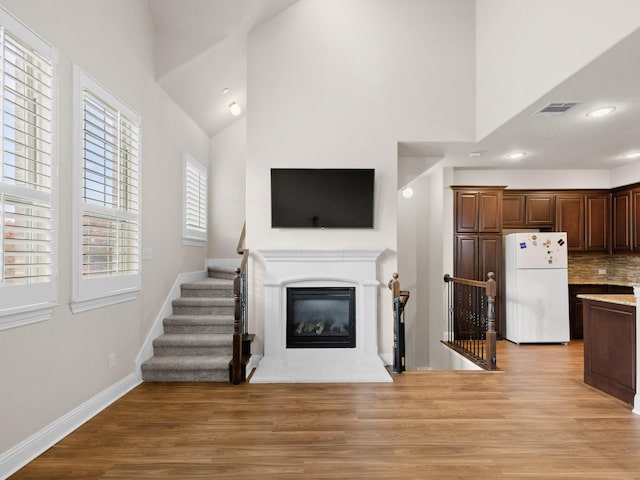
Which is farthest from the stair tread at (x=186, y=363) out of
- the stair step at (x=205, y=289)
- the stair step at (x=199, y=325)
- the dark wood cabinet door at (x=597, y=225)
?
the dark wood cabinet door at (x=597, y=225)

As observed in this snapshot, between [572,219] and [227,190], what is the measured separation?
5.61m

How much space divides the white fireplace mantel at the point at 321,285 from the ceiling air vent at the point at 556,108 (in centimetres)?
215

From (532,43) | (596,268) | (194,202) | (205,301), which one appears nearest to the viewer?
(532,43)

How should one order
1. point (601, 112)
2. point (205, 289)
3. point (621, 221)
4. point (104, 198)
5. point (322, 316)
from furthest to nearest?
1. point (621, 221)
2. point (205, 289)
3. point (322, 316)
4. point (601, 112)
5. point (104, 198)

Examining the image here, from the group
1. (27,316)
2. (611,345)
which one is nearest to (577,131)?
(611,345)

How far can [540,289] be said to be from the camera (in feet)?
19.5

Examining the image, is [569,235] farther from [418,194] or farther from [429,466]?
[429,466]

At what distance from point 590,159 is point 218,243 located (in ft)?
18.9

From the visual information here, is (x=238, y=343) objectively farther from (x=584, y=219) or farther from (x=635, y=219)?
(x=635, y=219)

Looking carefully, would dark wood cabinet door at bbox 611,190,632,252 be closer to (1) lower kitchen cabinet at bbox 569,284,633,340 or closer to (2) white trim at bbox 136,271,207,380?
(1) lower kitchen cabinet at bbox 569,284,633,340

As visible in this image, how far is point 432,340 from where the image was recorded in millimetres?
6352

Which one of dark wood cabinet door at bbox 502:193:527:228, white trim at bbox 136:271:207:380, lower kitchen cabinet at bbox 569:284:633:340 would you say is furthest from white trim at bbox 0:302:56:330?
lower kitchen cabinet at bbox 569:284:633:340

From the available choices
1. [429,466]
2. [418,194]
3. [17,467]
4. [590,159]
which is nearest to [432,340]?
[418,194]

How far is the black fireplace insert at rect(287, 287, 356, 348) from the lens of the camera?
4680 millimetres
